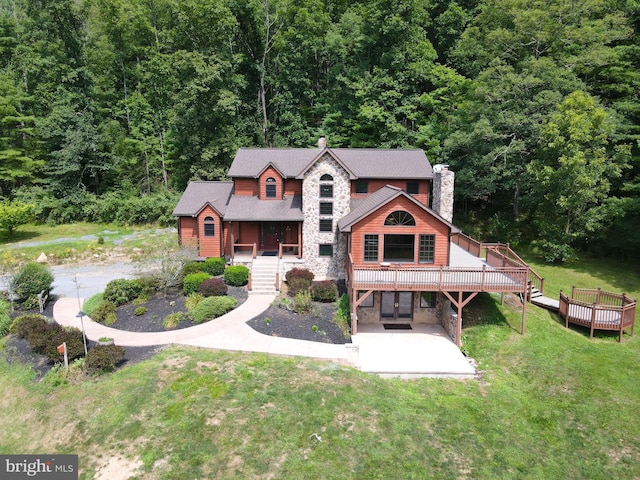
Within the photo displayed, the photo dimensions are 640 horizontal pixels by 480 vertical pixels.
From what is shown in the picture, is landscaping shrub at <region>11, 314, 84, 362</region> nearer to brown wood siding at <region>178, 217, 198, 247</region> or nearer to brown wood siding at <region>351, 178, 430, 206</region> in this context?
brown wood siding at <region>178, 217, 198, 247</region>

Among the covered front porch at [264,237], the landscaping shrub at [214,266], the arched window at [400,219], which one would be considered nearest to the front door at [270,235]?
the covered front porch at [264,237]

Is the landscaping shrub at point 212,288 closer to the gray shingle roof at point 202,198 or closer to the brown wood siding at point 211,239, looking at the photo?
the brown wood siding at point 211,239

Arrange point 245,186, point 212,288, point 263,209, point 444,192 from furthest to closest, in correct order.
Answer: point 245,186 < point 263,209 < point 444,192 < point 212,288

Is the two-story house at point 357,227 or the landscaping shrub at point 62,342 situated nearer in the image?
the landscaping shrub at point 62,342

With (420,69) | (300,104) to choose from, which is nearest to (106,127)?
(300,104)

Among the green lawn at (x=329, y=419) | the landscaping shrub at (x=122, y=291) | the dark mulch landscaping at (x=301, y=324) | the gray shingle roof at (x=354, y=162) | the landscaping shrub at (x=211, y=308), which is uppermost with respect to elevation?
the gray shingle roof at (x=354, y=162)

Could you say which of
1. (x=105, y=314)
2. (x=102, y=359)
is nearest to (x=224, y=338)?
(x=102, y=359)

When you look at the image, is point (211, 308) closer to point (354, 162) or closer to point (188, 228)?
point (188, 228)
